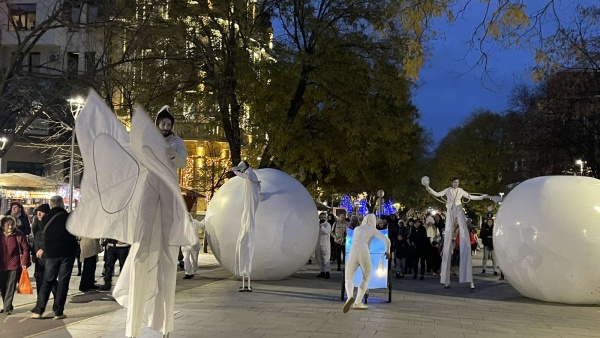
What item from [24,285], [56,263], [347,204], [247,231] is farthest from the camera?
[347,204]

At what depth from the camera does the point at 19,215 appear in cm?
1711

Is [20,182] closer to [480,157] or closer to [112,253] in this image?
[112,253]

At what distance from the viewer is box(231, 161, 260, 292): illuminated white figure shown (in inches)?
574

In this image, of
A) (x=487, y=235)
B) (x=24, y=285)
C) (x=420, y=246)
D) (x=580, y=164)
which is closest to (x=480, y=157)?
(x=580, y=164)

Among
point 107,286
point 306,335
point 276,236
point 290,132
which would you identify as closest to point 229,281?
point 276,236

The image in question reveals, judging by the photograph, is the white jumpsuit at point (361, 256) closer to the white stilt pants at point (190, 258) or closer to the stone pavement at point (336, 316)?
the stone pavement at point (336, 316)

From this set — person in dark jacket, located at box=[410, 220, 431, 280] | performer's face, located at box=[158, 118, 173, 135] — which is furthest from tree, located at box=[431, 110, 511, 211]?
performer's face, located at box=[158, 118, 173, 135]

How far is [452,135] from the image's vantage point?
Answer: 7675cm

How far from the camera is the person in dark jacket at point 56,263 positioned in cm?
1051

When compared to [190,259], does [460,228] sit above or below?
above

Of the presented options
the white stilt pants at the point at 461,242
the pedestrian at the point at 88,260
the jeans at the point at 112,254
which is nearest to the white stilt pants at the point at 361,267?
the white stilt pants at the point at 461,242

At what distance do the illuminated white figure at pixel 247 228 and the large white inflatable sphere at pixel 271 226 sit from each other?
483 mm

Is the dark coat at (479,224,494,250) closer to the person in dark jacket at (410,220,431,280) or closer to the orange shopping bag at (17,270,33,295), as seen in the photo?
the person in dark jacket at (410,220,431,280)

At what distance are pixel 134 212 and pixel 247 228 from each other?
8266mm
